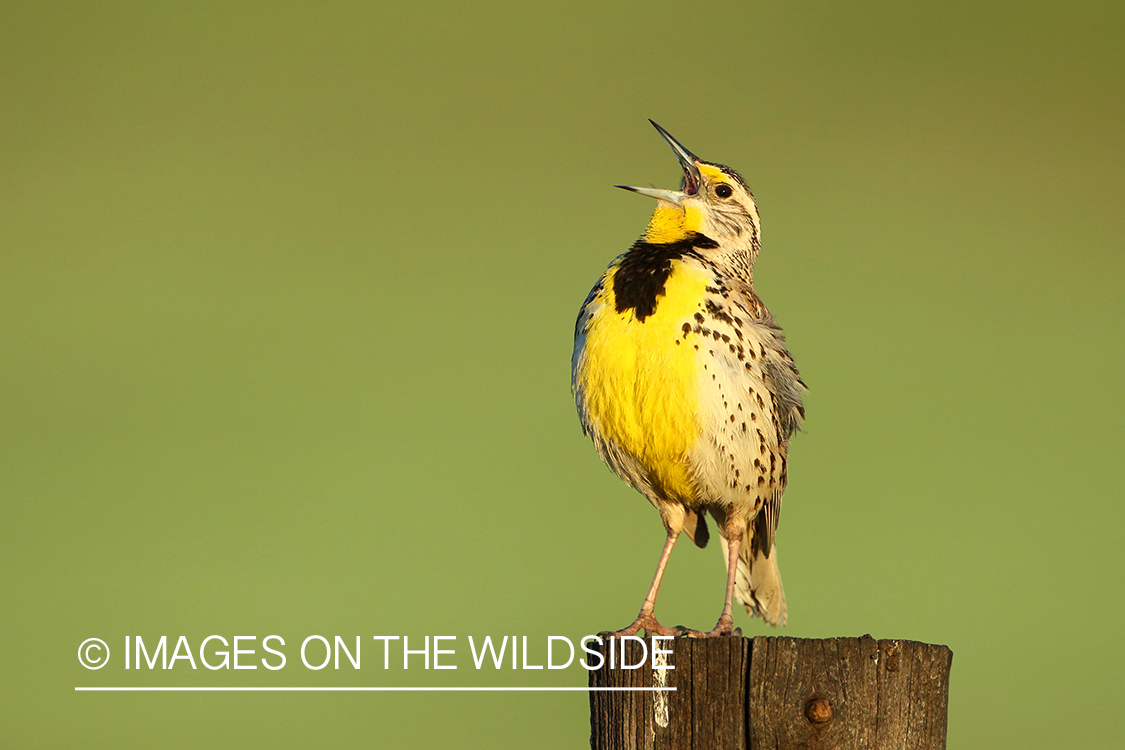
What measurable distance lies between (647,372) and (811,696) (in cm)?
115

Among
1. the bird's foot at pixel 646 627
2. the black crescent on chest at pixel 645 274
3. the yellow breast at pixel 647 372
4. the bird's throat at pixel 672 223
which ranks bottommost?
the bird's foot at pixel 646 627

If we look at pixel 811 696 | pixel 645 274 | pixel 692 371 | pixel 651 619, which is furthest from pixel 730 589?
pixel 811 696

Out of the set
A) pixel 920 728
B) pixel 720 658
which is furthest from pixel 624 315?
pixel 920 728

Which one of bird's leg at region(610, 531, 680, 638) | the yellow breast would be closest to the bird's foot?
bird's leg at region(610, 531, 680, 638)

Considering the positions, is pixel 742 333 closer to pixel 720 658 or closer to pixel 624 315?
pixel 624 315

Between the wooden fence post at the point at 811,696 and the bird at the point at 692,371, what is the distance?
0.59 metres

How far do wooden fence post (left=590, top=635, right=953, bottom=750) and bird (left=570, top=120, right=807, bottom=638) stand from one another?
0.59 m

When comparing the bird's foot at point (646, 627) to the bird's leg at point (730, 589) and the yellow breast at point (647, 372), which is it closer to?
the bird's leg at point (730, 589)

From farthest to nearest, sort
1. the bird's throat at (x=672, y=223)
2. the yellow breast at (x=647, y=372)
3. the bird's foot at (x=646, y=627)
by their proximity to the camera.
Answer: the bird's throat at (x=672, y=223)
the yellow breast at (x=647, y=372)
the bird's foot at (x=646, y=627)

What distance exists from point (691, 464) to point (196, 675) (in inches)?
235

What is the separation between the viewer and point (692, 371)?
3.40 metres

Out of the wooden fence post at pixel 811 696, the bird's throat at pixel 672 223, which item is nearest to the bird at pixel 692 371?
the bird's throat at pixel 672 223

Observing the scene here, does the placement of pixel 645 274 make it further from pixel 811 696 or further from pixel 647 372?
pixel 811 696

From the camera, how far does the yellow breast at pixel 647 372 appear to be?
340 cm
